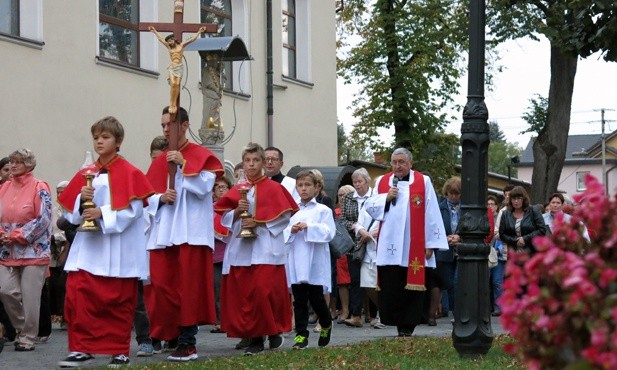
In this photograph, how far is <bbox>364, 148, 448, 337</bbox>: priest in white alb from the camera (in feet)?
46.2

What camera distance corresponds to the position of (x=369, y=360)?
10.1 meters

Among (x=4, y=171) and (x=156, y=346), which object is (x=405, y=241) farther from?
(x=4, y=171)

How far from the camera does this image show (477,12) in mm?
10547

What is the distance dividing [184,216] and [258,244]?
39.6 inches

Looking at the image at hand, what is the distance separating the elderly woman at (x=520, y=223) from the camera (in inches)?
673

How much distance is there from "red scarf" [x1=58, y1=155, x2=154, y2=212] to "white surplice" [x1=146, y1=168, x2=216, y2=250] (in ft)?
2.36

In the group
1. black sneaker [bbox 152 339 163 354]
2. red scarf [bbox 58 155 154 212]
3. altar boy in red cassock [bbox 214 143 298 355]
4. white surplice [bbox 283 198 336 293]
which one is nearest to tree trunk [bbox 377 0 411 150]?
white surplice [bbox 283 198 336 293]

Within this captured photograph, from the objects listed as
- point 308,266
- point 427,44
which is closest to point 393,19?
point 427,44

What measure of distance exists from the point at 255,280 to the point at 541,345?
783 centimetres

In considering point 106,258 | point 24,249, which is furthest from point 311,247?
point 106,258

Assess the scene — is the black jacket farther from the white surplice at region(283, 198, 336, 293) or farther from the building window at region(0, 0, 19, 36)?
the building window at region(0, 0, 19, 36)

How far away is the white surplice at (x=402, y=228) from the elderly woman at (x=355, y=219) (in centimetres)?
264

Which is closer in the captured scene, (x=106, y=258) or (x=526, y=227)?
(x=106, y=258)

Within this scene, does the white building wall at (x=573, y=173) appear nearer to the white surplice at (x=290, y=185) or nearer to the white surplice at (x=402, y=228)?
the white surplice at (x=402, y=228)
